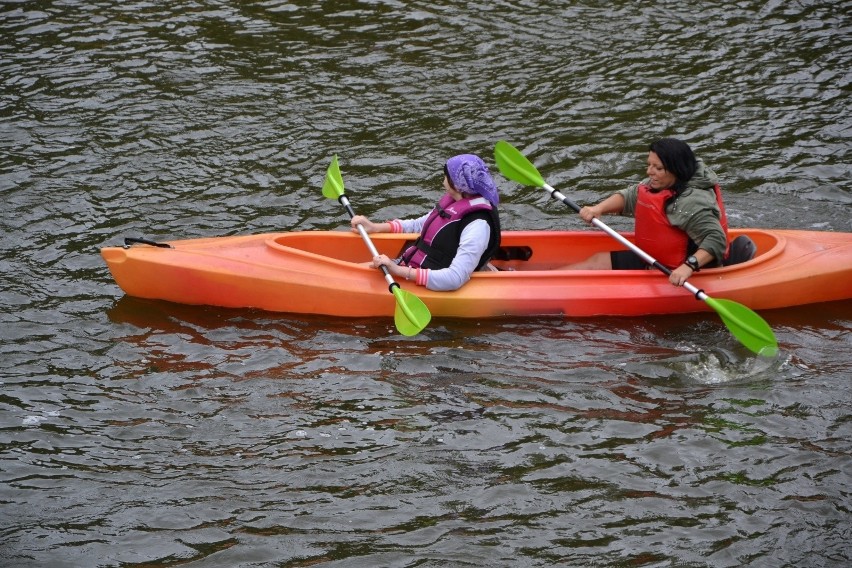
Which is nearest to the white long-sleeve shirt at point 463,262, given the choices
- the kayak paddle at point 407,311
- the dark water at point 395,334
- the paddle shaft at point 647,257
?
the kayak paddle at point 407,311

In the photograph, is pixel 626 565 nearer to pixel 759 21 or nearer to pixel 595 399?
pixel 595 399

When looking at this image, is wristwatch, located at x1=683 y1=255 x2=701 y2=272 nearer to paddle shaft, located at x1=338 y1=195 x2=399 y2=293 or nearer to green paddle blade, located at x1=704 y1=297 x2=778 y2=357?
green paddle blade, located at x1=704 y1=297 x2=778 y2=357

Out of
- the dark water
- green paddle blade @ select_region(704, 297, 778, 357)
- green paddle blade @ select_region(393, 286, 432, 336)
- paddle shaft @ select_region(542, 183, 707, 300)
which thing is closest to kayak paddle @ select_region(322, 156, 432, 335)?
green paddle blade @ select_region(393, 286, 432, 336)

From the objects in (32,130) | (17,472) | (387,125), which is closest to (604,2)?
(387,125)

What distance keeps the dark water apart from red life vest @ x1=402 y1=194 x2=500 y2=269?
46 centimetres

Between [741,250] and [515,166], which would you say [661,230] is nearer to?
[741,250]

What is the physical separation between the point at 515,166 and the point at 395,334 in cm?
161

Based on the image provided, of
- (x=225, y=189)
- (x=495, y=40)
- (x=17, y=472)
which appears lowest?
(x=17, y=472)

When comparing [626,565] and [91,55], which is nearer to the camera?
[626,565]

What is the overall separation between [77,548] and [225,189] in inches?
166

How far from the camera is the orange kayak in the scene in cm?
663

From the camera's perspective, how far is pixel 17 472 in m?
5.18

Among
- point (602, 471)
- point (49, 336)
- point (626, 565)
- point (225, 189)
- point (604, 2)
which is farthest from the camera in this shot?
point (604, 2)

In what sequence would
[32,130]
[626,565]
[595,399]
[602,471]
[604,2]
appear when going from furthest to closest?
[604,2], [32,130], [595,399], [602,471], [626,565]
